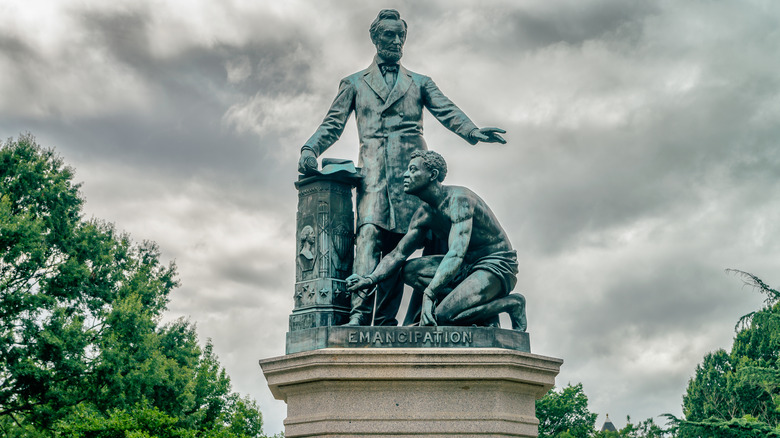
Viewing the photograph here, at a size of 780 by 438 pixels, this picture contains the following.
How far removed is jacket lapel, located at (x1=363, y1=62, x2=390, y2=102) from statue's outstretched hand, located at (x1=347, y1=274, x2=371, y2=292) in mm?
2423

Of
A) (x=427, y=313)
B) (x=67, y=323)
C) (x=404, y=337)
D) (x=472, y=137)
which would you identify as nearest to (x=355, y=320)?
(x=404, y=337)

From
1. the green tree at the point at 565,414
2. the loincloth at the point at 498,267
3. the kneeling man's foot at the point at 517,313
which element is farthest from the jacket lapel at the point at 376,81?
the green tree at the point at 565,414

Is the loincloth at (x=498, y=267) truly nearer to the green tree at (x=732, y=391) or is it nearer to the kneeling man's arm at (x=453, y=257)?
the kneeling man's arm at (x=453, y=257)

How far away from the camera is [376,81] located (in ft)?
35.0

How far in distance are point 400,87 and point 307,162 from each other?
1603mm

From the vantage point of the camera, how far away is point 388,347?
8.80m

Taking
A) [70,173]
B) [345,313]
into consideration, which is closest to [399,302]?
[345,313]

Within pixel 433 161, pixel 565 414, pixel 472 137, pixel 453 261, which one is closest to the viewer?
pixel 453 261

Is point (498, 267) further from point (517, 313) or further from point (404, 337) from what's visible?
point (404, 337)

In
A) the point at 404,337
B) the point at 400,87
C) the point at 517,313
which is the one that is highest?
the point at 400,87

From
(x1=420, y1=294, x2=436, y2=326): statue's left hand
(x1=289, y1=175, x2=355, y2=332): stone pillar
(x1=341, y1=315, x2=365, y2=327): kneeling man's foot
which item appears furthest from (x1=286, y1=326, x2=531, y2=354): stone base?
(x1=289, y1=175, x2=355, y2=332): stone pillar

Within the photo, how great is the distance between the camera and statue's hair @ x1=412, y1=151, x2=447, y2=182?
9359mm

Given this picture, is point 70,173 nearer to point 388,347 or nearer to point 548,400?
point 388,347

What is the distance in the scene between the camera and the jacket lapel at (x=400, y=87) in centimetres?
1047
